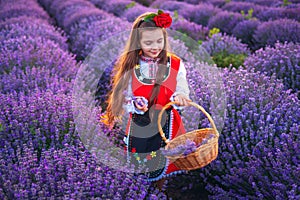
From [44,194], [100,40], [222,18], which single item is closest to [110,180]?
[44,194]

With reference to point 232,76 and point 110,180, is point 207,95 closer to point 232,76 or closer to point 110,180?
point 232,76

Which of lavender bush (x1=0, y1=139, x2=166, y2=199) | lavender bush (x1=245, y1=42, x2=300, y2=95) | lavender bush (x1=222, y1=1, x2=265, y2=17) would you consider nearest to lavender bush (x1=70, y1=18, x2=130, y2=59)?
Answer: lavender bush (x1=245, y1=42, x2=300, y2=95)

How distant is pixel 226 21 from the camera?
273 inches

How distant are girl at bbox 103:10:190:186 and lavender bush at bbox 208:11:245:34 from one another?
4.66 metres

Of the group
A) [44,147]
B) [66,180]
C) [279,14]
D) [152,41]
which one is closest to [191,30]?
[279,14]

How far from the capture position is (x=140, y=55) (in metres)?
2.47

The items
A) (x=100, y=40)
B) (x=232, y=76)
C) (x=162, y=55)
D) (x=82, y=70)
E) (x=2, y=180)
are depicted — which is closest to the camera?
(x=2, y=180)

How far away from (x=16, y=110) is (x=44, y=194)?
0.95 m

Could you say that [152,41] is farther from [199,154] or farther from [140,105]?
[199,154]

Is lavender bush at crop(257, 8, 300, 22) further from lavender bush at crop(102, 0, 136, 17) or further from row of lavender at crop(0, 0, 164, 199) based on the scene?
row of lavender at crop(0, 0, 164, 199)

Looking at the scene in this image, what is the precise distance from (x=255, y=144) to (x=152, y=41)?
3.42ft

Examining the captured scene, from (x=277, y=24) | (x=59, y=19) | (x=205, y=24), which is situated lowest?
(x=59, y=19)

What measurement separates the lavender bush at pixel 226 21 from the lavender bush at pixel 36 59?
392 centimetres

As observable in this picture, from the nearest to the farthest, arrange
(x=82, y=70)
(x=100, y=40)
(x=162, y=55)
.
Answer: (x=162, y=55), (x=82, y=70), (x=100, y=40)
